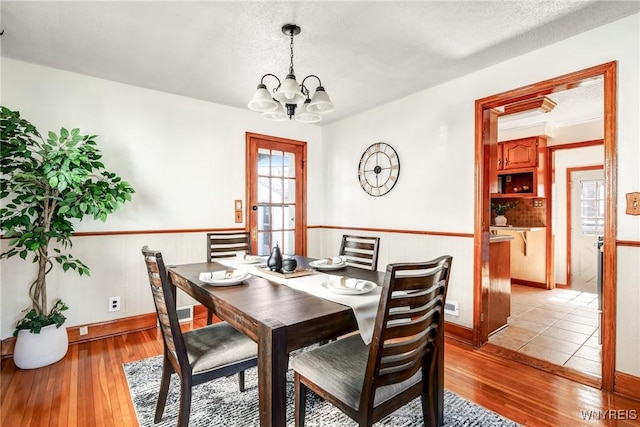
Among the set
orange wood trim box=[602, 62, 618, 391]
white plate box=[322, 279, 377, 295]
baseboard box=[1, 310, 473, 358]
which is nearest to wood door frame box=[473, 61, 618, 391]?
orange wood trim box=[602, 62, 618, 391]

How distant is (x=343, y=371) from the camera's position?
1.42m

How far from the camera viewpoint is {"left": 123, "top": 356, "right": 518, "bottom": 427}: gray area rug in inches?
69.6

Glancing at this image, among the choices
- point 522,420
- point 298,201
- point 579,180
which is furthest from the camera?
point 579,180

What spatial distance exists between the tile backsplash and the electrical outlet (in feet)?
18.1

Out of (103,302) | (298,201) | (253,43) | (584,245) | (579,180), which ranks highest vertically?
(253,43)

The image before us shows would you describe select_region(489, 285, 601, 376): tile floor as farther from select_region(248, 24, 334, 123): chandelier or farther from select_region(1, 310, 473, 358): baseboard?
select_region(248, 24, 334, 123): chandelier

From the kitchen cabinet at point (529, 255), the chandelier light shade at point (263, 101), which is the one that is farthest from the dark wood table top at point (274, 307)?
the kitchen cabinet at point (529, 255)

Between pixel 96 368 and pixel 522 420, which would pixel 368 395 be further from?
pixel 96 368

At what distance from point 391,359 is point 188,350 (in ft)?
3.43

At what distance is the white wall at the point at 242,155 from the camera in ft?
6.79

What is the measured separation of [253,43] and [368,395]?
7.58 ft

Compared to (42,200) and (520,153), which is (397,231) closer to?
(520,153)

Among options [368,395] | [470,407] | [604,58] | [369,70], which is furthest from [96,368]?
[604,58]

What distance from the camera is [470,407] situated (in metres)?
1.91
